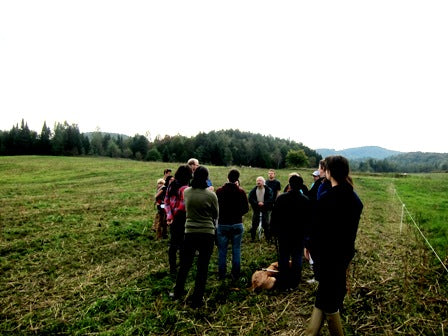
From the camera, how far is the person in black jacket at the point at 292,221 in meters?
5.57

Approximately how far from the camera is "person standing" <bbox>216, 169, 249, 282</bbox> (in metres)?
6.17

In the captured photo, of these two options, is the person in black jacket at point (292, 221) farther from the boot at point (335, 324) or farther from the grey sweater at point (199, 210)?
the boot at point (335, 324)

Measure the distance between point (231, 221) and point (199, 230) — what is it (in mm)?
1236

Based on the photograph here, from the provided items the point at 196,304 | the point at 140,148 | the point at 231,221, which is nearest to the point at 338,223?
the point at 231,221

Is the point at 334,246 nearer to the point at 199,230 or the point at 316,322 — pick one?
the point at 316,322

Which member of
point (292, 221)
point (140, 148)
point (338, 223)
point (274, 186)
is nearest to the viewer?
point (338, 223)

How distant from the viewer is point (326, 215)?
11.8 ft

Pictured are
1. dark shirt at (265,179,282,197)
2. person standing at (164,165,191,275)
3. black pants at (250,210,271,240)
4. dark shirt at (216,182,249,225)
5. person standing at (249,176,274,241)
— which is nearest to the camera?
person standing at (164,165,191,275)

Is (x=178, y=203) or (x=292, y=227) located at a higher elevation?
(x=178, y=203)

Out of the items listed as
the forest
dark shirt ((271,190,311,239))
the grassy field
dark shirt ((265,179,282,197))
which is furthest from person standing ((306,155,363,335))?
the forest

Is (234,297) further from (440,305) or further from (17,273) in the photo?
(17,273)

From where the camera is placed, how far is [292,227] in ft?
18.3

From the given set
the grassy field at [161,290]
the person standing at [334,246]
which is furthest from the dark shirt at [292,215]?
the person standing at [334,246]

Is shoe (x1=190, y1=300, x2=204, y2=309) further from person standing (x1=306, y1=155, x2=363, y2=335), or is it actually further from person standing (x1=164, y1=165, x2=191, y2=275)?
person standing (x1=306, y1=155, x2=363, y2=335)
